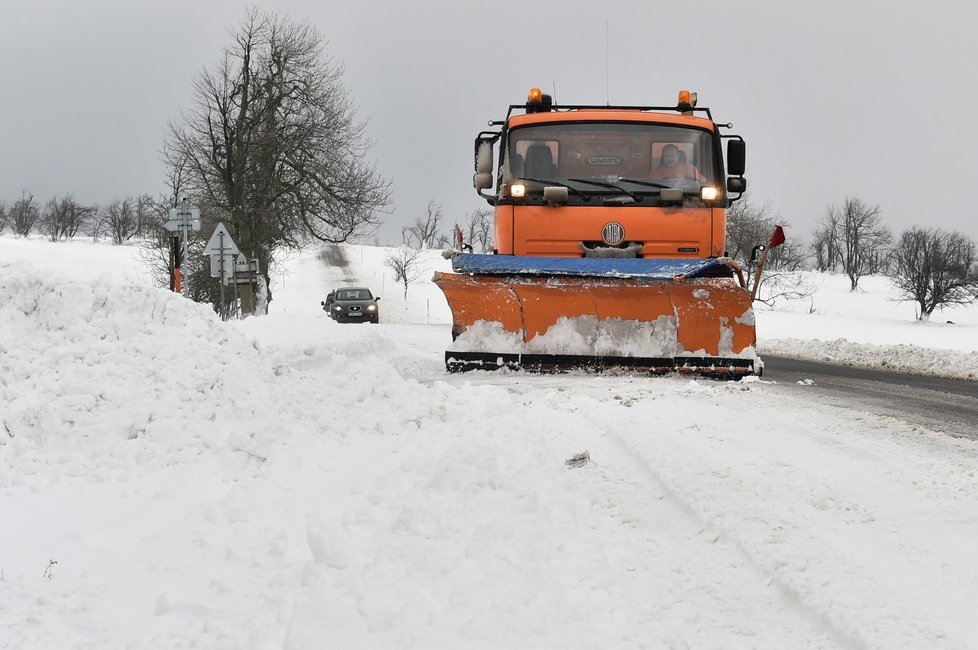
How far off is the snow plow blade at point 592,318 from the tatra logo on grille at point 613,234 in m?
0.55

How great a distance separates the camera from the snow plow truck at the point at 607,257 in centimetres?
762

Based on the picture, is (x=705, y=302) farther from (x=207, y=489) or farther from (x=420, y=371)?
(x=207, y=489)

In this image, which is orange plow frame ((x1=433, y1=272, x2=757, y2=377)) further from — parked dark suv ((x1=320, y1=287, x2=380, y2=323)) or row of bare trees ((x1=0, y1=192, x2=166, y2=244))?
row of bare trees ((x1=0, y1=192, x2=166, y2=244))

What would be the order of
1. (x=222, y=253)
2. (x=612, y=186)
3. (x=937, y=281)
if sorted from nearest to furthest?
(x=612, y=186) < (x=222, y=253) < (x=937, y=281)

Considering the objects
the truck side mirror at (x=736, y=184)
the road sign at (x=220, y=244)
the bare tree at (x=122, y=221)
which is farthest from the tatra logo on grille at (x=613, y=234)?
the bare tree at (x=122, y=221)

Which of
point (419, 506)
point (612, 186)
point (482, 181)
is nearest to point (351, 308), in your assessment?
point (482, 181)

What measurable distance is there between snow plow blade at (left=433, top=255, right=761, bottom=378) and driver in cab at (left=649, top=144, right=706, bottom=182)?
1.30 meters

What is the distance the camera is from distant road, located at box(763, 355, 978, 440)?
5.59m

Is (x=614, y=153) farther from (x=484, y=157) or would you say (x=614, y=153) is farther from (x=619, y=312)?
(x=619, y=312)

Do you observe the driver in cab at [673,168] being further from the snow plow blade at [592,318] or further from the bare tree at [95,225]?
the bare tree at [95,225]

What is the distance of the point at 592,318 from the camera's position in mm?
7844

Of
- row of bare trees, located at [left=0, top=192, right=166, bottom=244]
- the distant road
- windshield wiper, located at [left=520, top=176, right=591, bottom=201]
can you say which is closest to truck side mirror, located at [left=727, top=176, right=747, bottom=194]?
windshield wiper, located at [left=520, top=176, right=591, bottom=201]

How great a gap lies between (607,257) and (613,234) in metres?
0.27

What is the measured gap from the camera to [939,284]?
37.4 meters
